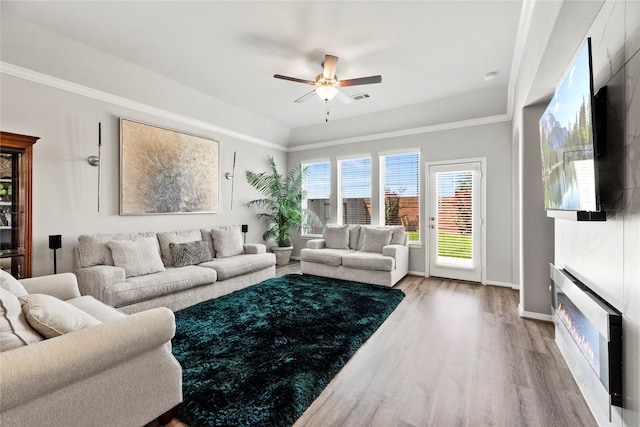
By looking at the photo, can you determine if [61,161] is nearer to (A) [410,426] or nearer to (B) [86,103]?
(B) [86,103]

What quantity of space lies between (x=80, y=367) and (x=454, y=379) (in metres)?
2.24

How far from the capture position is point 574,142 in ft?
5.25

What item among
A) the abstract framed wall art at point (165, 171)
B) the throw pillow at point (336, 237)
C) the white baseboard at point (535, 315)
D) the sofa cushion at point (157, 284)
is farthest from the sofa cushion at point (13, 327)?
the throw pillow at point (336, 237)

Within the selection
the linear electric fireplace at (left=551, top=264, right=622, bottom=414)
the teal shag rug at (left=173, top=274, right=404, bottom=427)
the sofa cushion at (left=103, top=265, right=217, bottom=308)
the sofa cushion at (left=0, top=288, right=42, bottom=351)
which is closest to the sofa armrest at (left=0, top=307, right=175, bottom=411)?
the sofa cushion at (left=0, top=288, right=42, bottom=351)

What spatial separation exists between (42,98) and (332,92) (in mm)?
3218

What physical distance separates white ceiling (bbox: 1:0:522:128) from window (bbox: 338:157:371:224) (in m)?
1.93

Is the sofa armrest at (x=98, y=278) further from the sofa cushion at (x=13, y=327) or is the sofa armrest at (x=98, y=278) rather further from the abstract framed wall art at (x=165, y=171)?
the sofa cushion at (x=13, y=327)

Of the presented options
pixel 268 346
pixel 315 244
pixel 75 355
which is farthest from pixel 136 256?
pixel 315 244

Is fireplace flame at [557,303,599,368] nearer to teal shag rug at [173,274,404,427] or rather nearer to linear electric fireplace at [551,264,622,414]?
Answer: linear electric fireplace at [551,264,622,414]

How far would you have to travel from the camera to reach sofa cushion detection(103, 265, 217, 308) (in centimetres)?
286

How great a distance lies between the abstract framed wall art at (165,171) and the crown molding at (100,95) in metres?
0.22

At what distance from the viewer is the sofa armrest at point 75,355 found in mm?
1095

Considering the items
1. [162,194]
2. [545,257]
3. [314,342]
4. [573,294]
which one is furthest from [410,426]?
[162,194]

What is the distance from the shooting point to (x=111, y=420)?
1.39 meters
